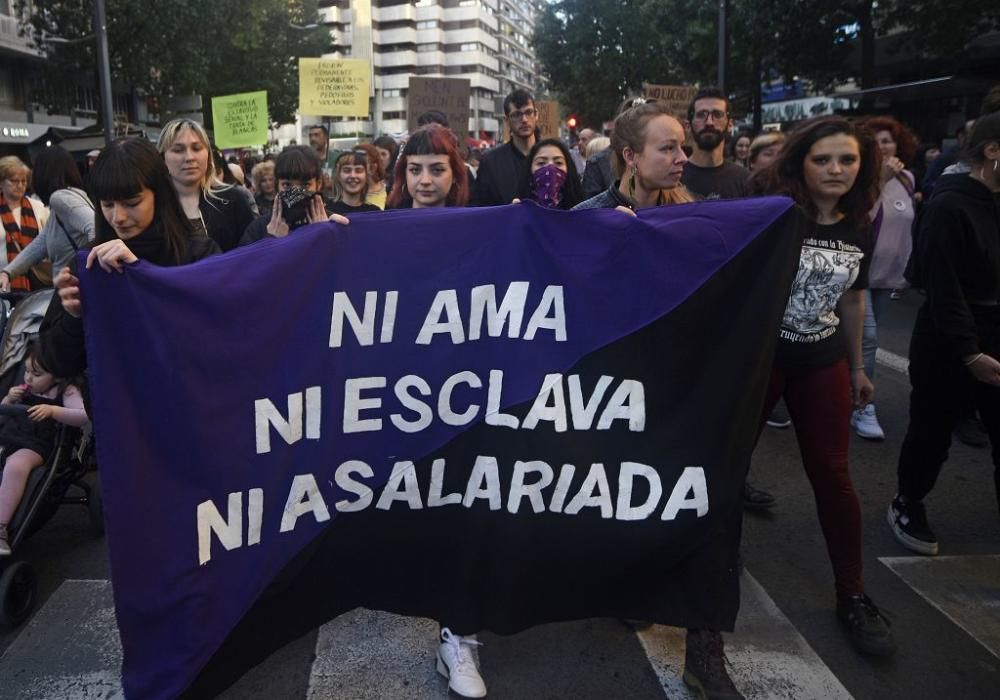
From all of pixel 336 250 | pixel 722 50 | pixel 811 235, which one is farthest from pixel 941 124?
pixel 336 250

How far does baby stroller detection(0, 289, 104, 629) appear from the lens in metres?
3.39

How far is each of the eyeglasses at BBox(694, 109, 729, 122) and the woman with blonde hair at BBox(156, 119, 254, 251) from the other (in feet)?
9.40

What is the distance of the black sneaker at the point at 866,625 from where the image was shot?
3.04m

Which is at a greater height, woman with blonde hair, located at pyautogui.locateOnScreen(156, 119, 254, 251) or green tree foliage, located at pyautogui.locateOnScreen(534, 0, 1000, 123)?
green tree foliage, located at pyautogui.locateOnScreen(534, 0, 1000, 123)

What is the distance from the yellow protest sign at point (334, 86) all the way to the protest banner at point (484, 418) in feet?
31.4

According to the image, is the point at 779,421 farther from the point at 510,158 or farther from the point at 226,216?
the point at 226,216

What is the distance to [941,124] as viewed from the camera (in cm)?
2106

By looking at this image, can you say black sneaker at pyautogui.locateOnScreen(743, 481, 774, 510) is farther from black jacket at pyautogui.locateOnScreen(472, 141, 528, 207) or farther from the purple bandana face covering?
black jacket at pyautogui.locateOnScreen(472, 141, 528, 207)

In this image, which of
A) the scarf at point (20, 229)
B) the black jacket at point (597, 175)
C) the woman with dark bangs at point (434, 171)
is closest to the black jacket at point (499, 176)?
the black jacket at point (597, 175)

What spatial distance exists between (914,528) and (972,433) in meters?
1.91

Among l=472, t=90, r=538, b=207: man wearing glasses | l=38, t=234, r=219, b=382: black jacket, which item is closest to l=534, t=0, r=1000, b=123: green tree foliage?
l=472, t=90, r=538, b=207: man wearing glasses

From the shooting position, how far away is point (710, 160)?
5012 millimetres

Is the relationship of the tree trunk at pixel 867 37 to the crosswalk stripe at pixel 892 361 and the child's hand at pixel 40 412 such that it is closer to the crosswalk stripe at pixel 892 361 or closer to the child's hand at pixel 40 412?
the crosswalk stripe at pixel 892 361

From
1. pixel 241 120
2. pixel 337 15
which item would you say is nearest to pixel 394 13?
pixel 337 15
